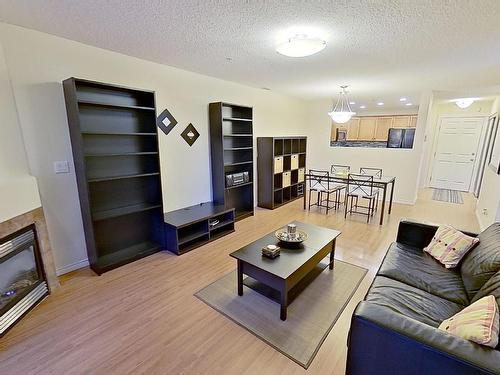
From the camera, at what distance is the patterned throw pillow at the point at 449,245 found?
2.08 m

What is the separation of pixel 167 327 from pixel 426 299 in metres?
1.95

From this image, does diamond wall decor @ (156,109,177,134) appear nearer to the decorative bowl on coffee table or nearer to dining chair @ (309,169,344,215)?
the decorative bowl on coffee table

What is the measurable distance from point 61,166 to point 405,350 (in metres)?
3.18

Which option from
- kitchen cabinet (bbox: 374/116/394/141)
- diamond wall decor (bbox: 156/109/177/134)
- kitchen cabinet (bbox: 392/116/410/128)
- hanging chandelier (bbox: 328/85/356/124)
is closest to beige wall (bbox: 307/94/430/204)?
hanging chandelier (bbox: 328/85/356/124)

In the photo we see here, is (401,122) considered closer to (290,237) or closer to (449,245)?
(449,245)

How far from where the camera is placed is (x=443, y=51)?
263 cm

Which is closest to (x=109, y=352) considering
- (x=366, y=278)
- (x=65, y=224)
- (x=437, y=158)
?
(x=65, y=224)

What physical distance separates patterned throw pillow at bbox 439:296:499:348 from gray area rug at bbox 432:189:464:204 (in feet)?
18.4

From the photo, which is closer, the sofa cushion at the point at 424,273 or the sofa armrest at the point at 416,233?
the sofa cushion at the point at 424,273

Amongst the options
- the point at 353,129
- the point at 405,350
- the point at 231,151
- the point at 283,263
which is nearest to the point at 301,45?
the point at 283,263

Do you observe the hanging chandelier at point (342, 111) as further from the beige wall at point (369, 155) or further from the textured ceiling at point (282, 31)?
the textured ceiling at point (282, 31)

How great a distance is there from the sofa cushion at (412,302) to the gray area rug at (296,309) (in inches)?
20.5

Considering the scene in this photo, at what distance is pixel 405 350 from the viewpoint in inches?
47.0

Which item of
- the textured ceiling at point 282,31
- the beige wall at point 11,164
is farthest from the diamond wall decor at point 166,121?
the beige wall at point 11,164
